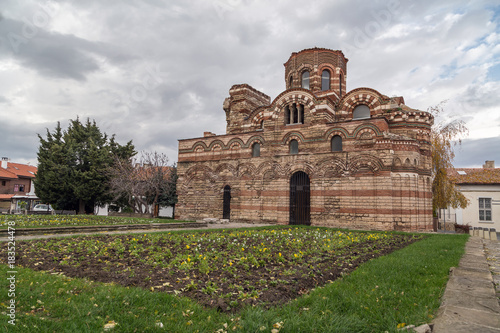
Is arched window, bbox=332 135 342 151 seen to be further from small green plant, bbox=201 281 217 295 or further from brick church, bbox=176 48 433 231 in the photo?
small green plant, bbox=201 281 217 295

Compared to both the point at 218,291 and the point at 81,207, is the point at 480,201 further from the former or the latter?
the point at 81,207

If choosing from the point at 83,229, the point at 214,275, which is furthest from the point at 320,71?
the point at 214,275

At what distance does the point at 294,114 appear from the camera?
75.4 ft

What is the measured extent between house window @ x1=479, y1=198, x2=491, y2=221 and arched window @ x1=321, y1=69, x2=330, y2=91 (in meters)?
15.8

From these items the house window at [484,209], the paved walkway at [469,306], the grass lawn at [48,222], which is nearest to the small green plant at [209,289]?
the paved walkway at [469,306]

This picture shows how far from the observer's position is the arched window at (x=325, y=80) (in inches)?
1032

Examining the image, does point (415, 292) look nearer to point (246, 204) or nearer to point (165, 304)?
point (165, 304)

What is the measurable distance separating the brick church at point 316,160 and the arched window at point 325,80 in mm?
82

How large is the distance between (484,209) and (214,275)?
1113 inches

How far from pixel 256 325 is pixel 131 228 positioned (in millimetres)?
12419

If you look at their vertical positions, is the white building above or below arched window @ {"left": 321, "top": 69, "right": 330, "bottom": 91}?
below

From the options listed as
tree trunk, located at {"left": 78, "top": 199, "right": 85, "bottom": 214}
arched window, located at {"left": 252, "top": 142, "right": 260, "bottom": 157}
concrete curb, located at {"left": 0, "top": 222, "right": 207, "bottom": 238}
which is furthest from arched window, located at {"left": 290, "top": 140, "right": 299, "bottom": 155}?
tree trunk, located at {"left": 78, "top": 199, "right": 85, "bottom": 214}

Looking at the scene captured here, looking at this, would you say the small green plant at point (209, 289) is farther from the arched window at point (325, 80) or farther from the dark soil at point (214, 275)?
the arched window at point (325, 80)

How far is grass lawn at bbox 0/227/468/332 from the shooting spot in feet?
11.3
